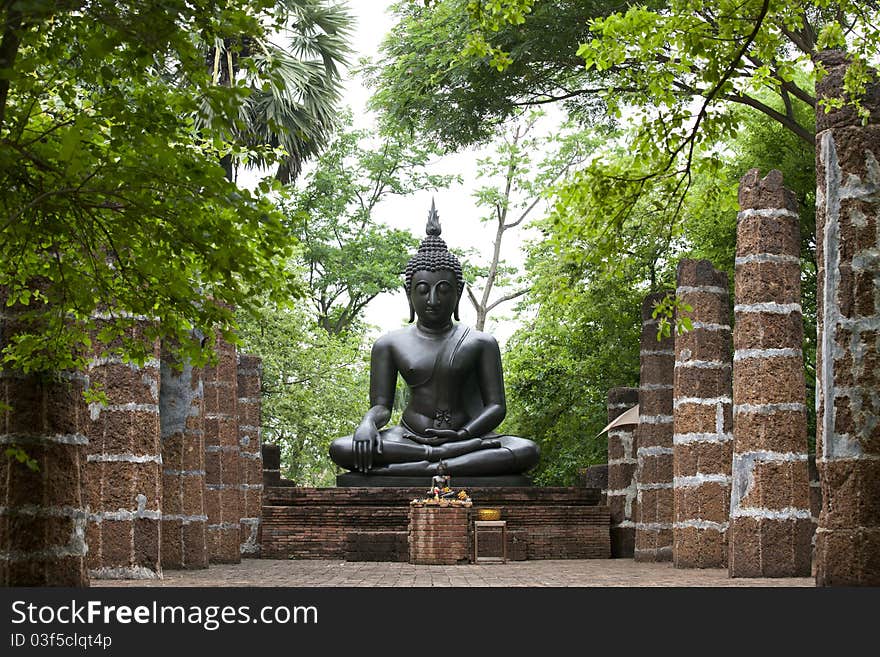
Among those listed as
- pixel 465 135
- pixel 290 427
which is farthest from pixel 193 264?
pixel 290 427

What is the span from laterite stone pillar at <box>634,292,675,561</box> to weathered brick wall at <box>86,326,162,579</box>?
7.05 metres

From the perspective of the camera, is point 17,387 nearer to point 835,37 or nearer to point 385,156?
point 835,37

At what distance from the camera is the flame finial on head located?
21.0 meters

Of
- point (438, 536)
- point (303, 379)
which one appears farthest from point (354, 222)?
point (438, 536)

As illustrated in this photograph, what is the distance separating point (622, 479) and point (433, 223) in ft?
17.2

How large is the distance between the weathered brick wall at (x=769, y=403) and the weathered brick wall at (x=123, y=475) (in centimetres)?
562

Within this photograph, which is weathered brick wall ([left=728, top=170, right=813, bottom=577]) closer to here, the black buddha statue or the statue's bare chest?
the black buddha statue

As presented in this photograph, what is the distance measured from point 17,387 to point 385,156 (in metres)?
26.3

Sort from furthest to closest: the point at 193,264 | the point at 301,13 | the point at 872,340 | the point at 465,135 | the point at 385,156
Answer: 1. the point at 385,156
2. the point at 301,13
3. the point at 465,135
4. the point at 872,340
5. the point at 193,264

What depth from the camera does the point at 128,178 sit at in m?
7.05

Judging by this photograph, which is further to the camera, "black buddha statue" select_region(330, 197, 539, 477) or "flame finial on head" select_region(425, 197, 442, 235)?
"flame finial on head" select_region(425, 197, 442, 235)

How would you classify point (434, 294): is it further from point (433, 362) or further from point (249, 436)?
point (249, 436)

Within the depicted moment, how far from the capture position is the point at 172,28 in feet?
21.2

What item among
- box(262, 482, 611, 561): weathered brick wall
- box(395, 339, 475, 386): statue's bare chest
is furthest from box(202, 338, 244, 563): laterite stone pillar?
box(395, 339, 475, 386): statue's bare chest
